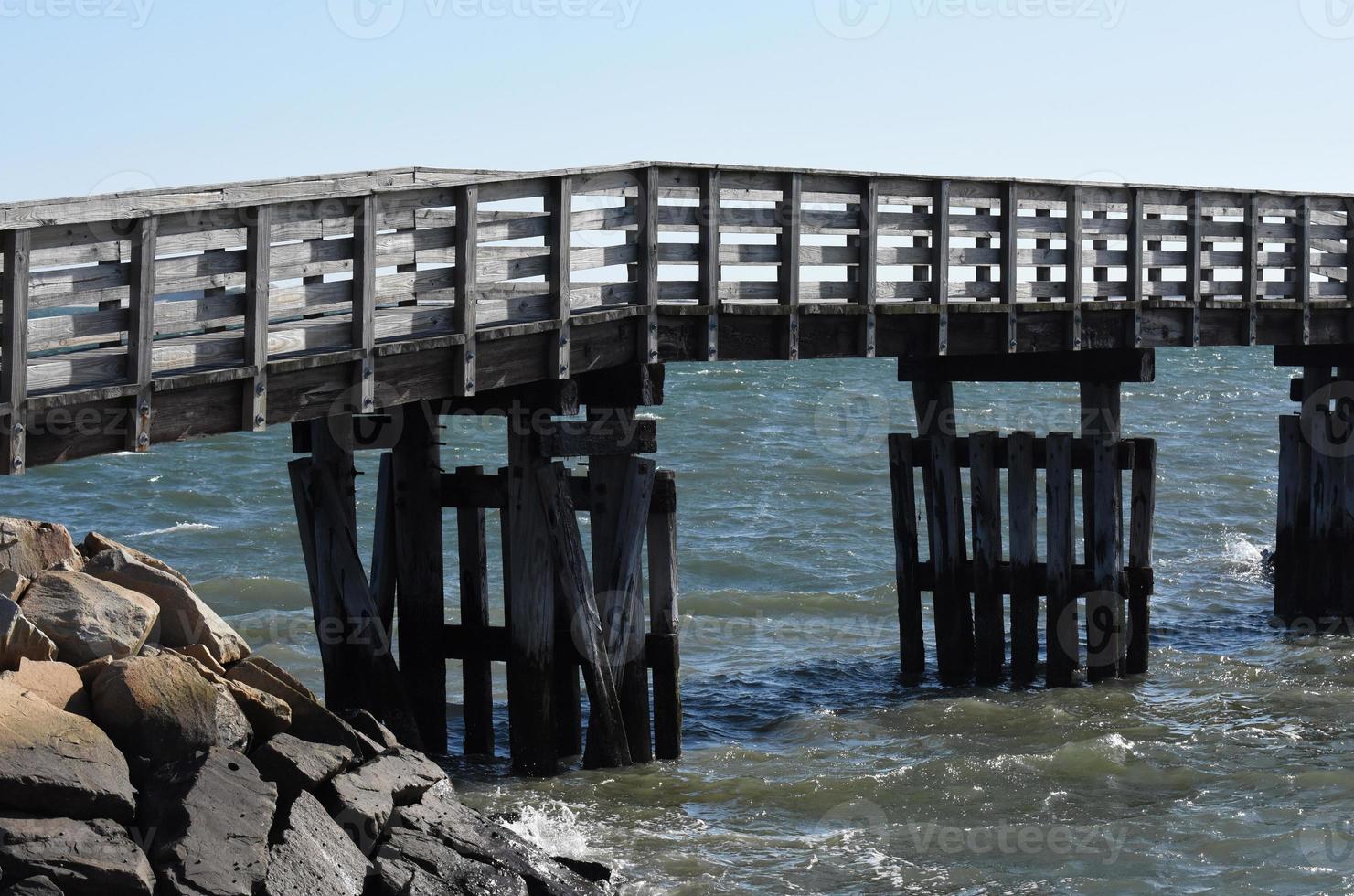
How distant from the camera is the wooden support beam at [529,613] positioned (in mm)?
11461

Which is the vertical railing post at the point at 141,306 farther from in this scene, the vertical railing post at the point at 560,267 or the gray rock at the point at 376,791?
the vertical railing post at the point at 560,267

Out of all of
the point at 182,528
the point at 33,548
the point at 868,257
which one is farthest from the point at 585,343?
the point at 182,528

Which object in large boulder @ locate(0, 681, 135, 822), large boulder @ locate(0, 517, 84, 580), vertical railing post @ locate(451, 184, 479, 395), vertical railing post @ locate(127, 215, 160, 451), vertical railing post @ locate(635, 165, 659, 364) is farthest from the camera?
vertical railing post @ locate(635, 165, 659, 364)

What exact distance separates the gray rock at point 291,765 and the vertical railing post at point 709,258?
4.77 metres

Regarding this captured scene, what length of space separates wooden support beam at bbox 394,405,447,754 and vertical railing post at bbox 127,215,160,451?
11.2ft

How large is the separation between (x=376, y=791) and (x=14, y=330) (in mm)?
2995

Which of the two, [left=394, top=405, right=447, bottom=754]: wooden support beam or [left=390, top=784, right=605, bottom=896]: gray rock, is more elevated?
[left=394, top=405, right=447, bottom=754]: wooden support beam

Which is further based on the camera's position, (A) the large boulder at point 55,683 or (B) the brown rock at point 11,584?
(B) the brown rock at point 11,584

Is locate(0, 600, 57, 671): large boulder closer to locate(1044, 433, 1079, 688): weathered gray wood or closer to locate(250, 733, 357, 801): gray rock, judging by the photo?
locate(250, 733, 357, 801): gray rock

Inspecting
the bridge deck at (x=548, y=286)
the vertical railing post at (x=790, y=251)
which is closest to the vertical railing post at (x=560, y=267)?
the bridge deck at (x=548, y=286)

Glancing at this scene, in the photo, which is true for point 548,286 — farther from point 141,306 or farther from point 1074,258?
point 1074,258

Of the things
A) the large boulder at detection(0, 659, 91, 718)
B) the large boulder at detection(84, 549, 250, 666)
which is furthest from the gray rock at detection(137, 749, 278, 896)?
the large boulder at detection(84, 549, 250, 666)

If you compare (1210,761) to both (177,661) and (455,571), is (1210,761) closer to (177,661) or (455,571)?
(177,661)

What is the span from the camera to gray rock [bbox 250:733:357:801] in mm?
8250
